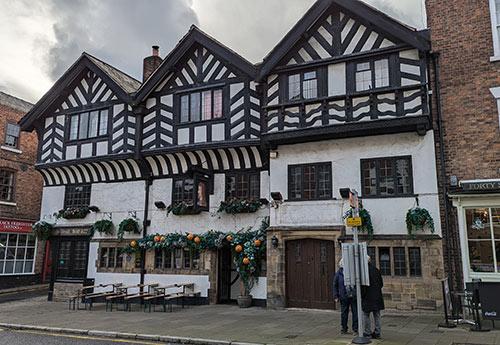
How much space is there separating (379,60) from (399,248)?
5811 mm

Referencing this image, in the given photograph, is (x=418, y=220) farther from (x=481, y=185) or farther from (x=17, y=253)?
(x=17, y=253)

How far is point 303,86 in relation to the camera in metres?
14.9

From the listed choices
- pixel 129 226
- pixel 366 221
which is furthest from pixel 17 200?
pixel 366 221

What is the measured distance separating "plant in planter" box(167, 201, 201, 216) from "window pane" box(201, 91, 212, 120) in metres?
3.35

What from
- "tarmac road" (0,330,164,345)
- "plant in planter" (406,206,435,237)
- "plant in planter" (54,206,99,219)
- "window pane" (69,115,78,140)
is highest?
"window pane" (69,115,78,140)

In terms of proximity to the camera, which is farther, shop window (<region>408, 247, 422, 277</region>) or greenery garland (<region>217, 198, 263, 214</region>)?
greenery garland (<region>217, 198, 263, 214</region>)

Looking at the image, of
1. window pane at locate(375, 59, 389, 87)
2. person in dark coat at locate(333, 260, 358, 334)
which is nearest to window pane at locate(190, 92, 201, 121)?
window pane at locate(375, 59, 389, 87)

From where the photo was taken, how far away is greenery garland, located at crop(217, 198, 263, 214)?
51.6 feet

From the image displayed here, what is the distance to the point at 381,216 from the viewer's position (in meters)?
13.6

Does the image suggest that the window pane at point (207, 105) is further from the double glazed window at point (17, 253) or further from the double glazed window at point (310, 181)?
the double glazed window at point (17, 253)

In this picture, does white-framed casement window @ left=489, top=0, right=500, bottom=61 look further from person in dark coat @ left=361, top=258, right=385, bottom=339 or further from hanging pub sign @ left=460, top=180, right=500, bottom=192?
person in dark coat @ left=361, top=258, right=385, bottom=339

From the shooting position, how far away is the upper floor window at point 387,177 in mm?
13539

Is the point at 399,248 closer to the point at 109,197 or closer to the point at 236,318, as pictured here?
the point at 236,318

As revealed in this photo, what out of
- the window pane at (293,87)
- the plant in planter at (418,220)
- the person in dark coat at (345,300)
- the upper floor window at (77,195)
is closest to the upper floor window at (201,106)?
the window pane at (293,87)
